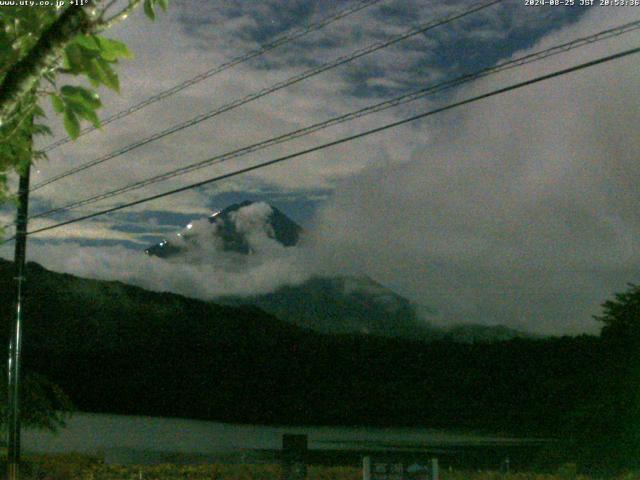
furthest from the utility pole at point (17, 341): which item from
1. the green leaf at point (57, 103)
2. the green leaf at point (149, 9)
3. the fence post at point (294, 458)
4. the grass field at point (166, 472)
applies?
the green leaf at point (57, 103)

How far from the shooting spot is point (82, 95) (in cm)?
327

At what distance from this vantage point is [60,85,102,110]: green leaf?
3.25 m

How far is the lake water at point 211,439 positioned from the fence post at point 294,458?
23429mm

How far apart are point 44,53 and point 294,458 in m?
13.8

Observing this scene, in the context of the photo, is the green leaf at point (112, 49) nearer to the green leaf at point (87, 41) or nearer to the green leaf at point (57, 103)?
the green leaf at point (87, 41)

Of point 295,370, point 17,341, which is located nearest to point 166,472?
point 17,341

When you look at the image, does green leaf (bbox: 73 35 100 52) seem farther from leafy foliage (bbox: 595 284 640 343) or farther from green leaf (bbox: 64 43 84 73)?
leafy foliage (bbox: 595 284 640 343)

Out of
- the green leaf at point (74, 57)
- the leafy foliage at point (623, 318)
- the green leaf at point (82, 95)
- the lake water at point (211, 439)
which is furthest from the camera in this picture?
the lake water at point (211, 439)

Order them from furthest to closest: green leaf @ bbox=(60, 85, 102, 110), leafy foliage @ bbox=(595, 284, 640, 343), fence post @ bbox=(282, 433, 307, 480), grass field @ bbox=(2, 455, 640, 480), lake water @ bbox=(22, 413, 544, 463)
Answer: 1. lake water @ bbox=(22, 413, 544, 463)
2. leafy foliage @ bbox=(595, 284, 640, 343)
3. grass field @ bbox=(2, 455, 640, 480)
4. fence post @ bbox=(282, 433, 307, 480)
5. green leaf @ bbox=(60, 85, 102, 110)

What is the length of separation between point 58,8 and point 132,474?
75.4 feet

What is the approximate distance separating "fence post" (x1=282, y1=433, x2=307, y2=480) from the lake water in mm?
23429

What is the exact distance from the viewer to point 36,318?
65.7m

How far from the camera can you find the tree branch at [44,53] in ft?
10.4

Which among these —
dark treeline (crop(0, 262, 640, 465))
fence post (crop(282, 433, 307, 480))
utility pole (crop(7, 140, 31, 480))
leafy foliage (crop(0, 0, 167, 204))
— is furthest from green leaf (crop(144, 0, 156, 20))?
dark treeline (crop(0, 262, 640, 465))
